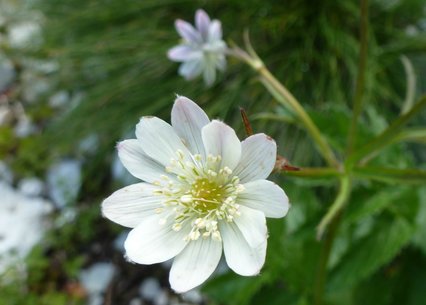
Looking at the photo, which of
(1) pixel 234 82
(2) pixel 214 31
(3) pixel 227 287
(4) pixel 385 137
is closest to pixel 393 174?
(4) pixel 385 137

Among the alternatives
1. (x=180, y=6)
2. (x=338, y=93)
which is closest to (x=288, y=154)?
(x=338, y=93)

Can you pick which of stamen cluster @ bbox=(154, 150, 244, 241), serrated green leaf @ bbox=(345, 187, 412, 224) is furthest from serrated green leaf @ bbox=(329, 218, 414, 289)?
stamen cluster @ bbox=(154, 150, 244, 241)

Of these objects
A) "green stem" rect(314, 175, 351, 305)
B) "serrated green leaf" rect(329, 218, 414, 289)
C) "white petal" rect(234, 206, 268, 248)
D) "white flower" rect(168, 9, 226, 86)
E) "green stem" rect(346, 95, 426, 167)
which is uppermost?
"white petal" rect(234, 206, 268, 248)

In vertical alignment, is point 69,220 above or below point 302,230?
below

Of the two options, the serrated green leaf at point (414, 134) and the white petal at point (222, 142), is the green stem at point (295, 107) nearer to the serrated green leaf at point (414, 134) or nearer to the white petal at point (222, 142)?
the serrated green leaf at point (414, 134)

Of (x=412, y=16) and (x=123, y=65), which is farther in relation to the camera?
(x=123, y=65)

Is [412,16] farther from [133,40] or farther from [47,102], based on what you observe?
[47,102]

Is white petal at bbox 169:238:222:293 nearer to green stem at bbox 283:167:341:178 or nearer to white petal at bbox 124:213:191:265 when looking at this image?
white petal at bbox 124:213:191:265
